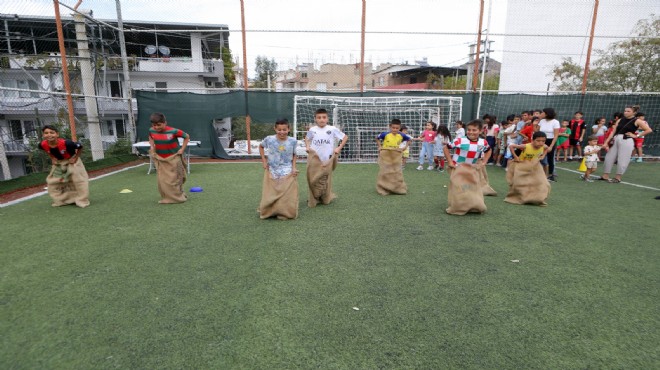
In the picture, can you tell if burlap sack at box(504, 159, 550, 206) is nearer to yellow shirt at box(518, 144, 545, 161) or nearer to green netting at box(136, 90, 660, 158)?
yellow shirt at box(518, 144, 545, 161)

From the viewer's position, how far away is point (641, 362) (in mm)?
2172

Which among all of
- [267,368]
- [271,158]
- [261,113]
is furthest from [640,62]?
[267,368]

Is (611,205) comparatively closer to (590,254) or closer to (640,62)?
(590,254)

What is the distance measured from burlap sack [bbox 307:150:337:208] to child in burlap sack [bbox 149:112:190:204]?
86.2 inches

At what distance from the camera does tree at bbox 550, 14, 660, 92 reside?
577 inches

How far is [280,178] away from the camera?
5.25 m

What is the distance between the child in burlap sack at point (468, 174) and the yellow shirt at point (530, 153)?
3.89 feet

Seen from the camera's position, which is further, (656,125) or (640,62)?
(640,62)

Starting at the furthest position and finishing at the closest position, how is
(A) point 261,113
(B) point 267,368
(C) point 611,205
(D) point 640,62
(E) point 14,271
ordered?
(D) point 640,62
(A) point 261,113
(C) point 611,205
(E) point 14,271
(B) point 267,368

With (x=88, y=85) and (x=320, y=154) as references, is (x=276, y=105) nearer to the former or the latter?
(x=88, y=85)

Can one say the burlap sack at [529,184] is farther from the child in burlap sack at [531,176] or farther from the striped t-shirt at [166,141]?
the striped t-shirt at [166,141]

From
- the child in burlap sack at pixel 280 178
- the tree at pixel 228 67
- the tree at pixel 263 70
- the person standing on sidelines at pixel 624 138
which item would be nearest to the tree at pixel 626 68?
the person standing on sidelines at pixel 624 138

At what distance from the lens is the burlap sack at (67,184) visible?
5797 mm

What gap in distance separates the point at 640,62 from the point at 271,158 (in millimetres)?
17613
